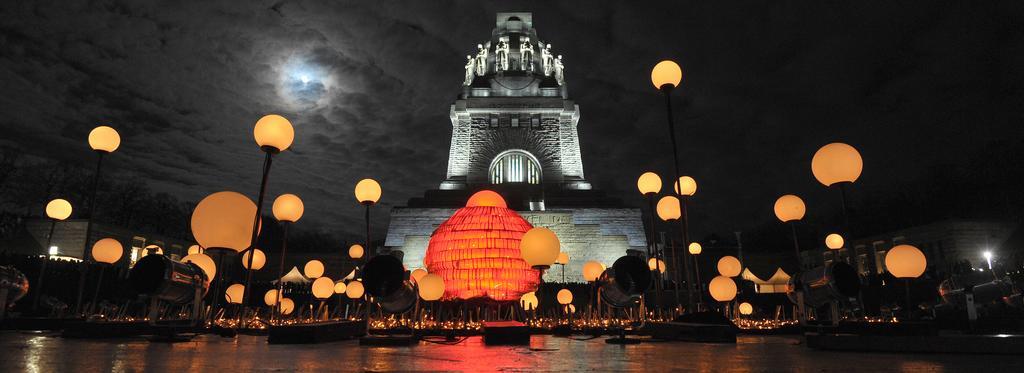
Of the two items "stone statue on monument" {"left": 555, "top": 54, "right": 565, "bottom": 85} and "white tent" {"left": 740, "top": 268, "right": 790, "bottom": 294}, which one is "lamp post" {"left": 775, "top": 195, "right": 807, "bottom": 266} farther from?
"stone statue on monument" {"left": 555, "top": 54, "right": 565, "bottom": 85}

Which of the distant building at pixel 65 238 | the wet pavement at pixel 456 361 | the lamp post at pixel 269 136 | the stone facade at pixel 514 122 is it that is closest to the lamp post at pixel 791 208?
the wet pavement at pixel 456 361

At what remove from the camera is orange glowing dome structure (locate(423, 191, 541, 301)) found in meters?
8.27

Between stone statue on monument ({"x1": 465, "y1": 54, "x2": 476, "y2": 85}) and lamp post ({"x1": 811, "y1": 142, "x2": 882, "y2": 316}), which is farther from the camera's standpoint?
stone statue on monument ({"x1": 465, "y1": 54, "x2": 476, "y2": 85})

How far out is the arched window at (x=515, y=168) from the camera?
98.3 feet

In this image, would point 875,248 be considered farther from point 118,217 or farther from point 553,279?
point 118,217

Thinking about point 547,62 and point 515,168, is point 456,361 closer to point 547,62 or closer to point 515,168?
point 515,168

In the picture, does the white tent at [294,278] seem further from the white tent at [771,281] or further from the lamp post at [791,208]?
the white tent at [771,281]

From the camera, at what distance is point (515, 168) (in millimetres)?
30438

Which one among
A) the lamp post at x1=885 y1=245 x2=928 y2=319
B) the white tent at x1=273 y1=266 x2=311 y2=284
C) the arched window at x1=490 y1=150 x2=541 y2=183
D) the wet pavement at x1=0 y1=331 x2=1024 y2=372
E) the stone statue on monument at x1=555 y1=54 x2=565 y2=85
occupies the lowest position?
the wet pavement at x1=0 y1=331 x2=1024 y2=372

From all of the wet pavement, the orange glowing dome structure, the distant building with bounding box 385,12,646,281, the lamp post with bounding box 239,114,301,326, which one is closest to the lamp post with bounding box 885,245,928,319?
the wet pavement

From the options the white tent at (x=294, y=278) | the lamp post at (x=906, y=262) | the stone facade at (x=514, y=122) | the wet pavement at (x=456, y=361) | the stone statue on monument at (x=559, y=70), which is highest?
the stone statue on monument at (x=559, y=70)

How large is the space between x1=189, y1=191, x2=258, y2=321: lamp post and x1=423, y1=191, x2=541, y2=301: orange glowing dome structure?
361 centimetres

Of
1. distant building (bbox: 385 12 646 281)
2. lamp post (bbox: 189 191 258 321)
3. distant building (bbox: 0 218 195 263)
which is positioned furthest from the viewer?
distant building (bbox: 385 12 646 281)

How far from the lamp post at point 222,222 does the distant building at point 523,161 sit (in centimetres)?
1715
